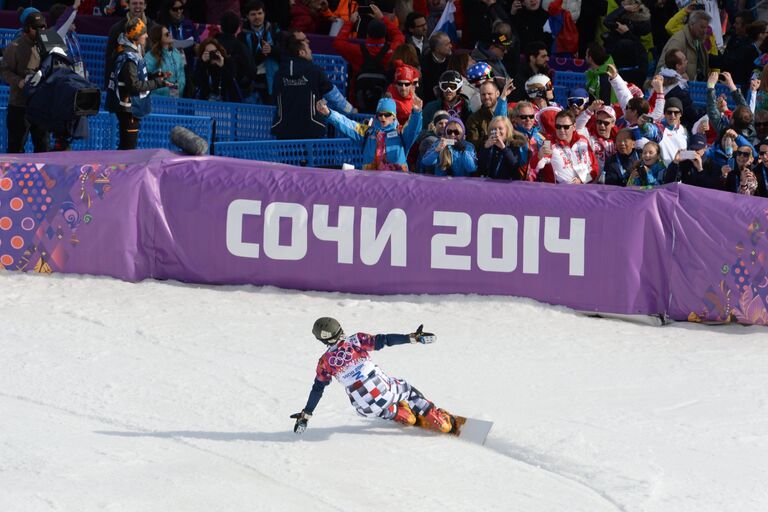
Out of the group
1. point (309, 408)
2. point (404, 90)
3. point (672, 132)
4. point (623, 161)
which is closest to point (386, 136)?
point (404, 90)

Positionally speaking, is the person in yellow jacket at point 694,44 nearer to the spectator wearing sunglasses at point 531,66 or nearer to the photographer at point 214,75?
the spectator wearing sunglasses at point 531,66

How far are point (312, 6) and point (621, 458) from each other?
898 cm

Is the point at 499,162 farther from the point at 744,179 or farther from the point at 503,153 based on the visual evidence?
the point at 744,179

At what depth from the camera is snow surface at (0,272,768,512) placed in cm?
991

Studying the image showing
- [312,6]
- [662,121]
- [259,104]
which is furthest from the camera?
[312,6]

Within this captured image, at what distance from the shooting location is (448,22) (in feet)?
57.8

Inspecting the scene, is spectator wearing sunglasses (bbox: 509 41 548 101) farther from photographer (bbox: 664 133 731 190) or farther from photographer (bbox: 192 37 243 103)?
photographer (bbox: 192 37 243 103)

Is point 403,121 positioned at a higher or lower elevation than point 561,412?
higher

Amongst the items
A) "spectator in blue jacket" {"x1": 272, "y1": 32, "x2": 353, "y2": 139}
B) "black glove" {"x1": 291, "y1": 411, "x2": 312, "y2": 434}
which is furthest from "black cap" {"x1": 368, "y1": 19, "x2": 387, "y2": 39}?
"black glove" {"x1": 291, "y1": 411, "x2": 312, "y2": 434}

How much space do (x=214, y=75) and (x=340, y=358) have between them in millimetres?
7050

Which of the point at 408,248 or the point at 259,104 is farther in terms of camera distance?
the point at 259,104

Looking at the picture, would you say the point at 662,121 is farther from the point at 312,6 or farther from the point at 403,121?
the point at 312,6

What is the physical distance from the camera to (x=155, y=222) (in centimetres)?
1411

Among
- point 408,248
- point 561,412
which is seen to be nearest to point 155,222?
point 408,248
